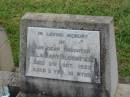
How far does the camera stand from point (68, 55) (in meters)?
3.52

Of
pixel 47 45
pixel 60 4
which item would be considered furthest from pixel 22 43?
pixel 60 4

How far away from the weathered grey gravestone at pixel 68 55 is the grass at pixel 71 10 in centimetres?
156

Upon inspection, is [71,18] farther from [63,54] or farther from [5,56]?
[5,56]

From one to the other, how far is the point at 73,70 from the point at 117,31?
2222 millimetres

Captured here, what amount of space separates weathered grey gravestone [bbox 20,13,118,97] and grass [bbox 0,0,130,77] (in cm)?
156

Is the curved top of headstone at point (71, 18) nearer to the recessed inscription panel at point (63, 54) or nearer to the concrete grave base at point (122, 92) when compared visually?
the recessed inscription panel at point (63, 54)

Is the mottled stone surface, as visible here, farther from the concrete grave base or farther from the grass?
the concrete grave base

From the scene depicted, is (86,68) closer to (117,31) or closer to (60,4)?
(117,31)

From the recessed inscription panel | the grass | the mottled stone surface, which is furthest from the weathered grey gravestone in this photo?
the grass

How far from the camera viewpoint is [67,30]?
137 inches

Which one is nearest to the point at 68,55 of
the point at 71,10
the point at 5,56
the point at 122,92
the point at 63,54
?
the point at 63,54

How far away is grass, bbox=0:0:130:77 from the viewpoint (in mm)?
5488

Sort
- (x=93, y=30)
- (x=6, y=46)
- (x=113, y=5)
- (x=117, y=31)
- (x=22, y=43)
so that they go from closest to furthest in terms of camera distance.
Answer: (x=93, y=30)
(x=22, y=43)
(x=6, y=46)
(x=117, y=31)
(x=113, y=5)

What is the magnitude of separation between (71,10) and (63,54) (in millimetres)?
2833
